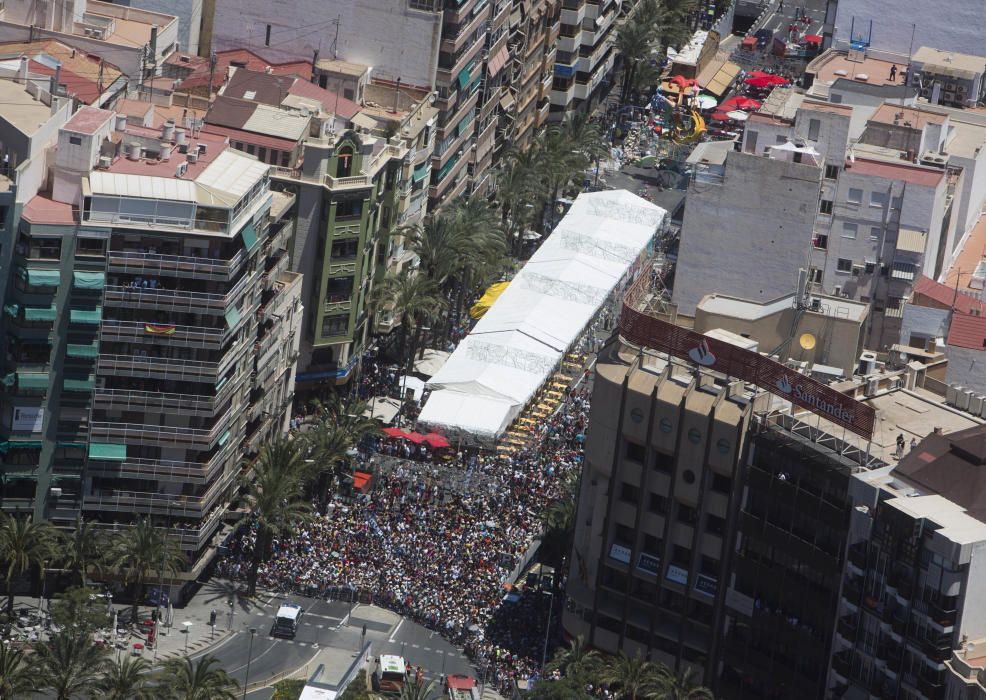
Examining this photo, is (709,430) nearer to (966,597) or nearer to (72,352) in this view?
(966,597)

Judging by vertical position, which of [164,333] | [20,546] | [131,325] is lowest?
[20,546]

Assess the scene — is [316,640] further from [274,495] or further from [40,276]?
[40,276]

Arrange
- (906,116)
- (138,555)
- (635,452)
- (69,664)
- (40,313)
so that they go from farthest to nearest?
(906,116) → (138,555) → (40,313) → (635,452) → (69,664)

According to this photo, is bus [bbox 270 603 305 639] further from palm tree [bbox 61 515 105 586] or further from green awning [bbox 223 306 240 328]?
green awning [bbox 223 306 240 328]

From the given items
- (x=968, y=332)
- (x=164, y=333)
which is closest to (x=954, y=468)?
(x=968, y=332)

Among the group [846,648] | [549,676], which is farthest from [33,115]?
[846,648]

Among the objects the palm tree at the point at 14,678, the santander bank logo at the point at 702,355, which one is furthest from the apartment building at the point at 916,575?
the palm tree at the point at 14,678
